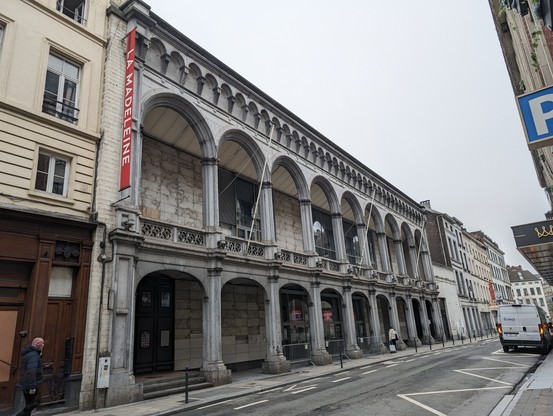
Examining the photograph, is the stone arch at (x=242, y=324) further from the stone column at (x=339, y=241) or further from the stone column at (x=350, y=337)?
the stone column at (x=339, y=241)

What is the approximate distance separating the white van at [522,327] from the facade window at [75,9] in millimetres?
23530

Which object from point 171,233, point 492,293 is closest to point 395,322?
point 171,233

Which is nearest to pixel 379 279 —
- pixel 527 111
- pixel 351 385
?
pixel 351 385

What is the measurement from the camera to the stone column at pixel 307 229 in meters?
21.6

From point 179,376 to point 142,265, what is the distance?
169 inches

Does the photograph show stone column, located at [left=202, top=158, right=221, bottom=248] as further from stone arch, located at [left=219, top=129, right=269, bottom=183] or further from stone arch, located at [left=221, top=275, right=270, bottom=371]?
stone arch, located at [left=221, top=275, right=270, bottom=371]

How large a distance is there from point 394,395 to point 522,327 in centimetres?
1330

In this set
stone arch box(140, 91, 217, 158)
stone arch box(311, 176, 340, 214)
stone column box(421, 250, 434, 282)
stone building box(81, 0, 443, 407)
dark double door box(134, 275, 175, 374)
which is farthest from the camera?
stone column box(421, 250, 434, 282)

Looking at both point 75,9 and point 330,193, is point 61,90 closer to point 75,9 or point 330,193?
point 75,9

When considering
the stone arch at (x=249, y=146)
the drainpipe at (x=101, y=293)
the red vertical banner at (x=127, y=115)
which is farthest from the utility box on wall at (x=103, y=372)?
the stone arch at (x=249, y=146)

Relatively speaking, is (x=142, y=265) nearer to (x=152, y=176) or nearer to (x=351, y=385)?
(x=152, y=176)

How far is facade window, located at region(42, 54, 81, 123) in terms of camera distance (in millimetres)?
11789

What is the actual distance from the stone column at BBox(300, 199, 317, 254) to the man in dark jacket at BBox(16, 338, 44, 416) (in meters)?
15.1

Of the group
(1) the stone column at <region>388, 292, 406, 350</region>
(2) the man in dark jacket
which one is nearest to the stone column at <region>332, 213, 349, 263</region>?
(1) the stone column at <region>388, 292, 406, 350</region>
